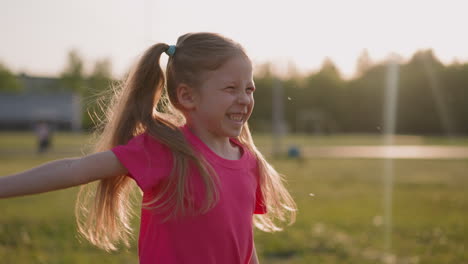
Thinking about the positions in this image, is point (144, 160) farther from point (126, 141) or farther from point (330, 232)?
point (330, 232)

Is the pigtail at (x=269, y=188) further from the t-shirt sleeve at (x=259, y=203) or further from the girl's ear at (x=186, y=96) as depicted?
the girl's ear at (x=186, y=96)

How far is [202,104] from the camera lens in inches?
72.8

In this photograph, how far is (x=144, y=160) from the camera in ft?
5.51

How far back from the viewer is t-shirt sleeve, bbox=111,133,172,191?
1659mm

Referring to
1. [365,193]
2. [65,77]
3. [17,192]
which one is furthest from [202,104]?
[65,77]

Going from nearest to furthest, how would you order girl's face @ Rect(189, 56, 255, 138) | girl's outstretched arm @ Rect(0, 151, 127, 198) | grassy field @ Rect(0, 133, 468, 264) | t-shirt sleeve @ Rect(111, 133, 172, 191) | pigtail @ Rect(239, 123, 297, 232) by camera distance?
1. girl's outstretched arm @ Rect(0, 151, 127, 198)
2. t-shirt sleeve @ Rect(111, 133, 172, 191)
3. girl's face @ Rect(189, 56, 255, 138)
4. pigtail @ Rect(239, 123, 297, 232)
5. grassy field @ Rect(0, 133, 468, 264)

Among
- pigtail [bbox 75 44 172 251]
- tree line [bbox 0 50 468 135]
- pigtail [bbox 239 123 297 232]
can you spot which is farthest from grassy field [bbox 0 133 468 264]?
tree line [bbox 0 50 468 135]

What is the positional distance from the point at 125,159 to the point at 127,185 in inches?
9.6

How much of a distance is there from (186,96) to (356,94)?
106 ft

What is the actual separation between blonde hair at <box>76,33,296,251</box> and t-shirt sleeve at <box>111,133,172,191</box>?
0.03 meters

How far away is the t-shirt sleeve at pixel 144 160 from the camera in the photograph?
1659 mm

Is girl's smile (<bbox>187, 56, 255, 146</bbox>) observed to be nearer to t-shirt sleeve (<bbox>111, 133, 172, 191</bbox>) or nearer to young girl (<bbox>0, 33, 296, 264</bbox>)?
young girl (<bbox>0, 33, 296, 264</bbox>)

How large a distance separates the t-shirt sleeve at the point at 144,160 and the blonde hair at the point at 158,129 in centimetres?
3

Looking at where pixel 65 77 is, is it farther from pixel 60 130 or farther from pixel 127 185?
pixel 127 185
